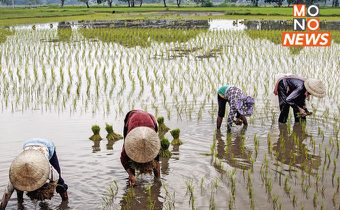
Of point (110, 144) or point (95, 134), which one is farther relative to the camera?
point (95, 134)

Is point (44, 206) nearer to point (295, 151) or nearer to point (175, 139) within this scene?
point (175, 139)

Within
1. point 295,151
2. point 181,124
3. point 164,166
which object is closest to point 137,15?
point 181,124

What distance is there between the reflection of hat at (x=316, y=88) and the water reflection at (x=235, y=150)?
1.08 m

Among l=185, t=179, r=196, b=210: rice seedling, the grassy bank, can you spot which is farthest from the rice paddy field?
the grassy bank

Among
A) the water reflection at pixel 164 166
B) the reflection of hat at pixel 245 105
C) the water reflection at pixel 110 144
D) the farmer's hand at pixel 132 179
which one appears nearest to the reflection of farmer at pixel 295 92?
the reflection of hat at pixel 245 105

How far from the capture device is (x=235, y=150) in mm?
5949

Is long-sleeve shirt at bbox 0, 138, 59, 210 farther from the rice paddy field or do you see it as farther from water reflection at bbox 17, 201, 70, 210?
the rice paddy field

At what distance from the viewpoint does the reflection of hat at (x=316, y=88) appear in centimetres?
602

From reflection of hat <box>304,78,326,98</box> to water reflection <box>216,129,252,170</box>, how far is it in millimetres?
1080

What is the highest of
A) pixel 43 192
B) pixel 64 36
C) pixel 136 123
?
pixel 64 36

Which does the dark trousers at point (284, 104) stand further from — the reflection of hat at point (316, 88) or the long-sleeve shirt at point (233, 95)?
the long-sleeve shirt at point (233, 95)

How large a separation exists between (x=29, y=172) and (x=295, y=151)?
3639 millimetres

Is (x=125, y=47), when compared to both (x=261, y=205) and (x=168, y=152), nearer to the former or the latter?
(x=168, y=152)

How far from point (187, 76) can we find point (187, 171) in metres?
5.58
